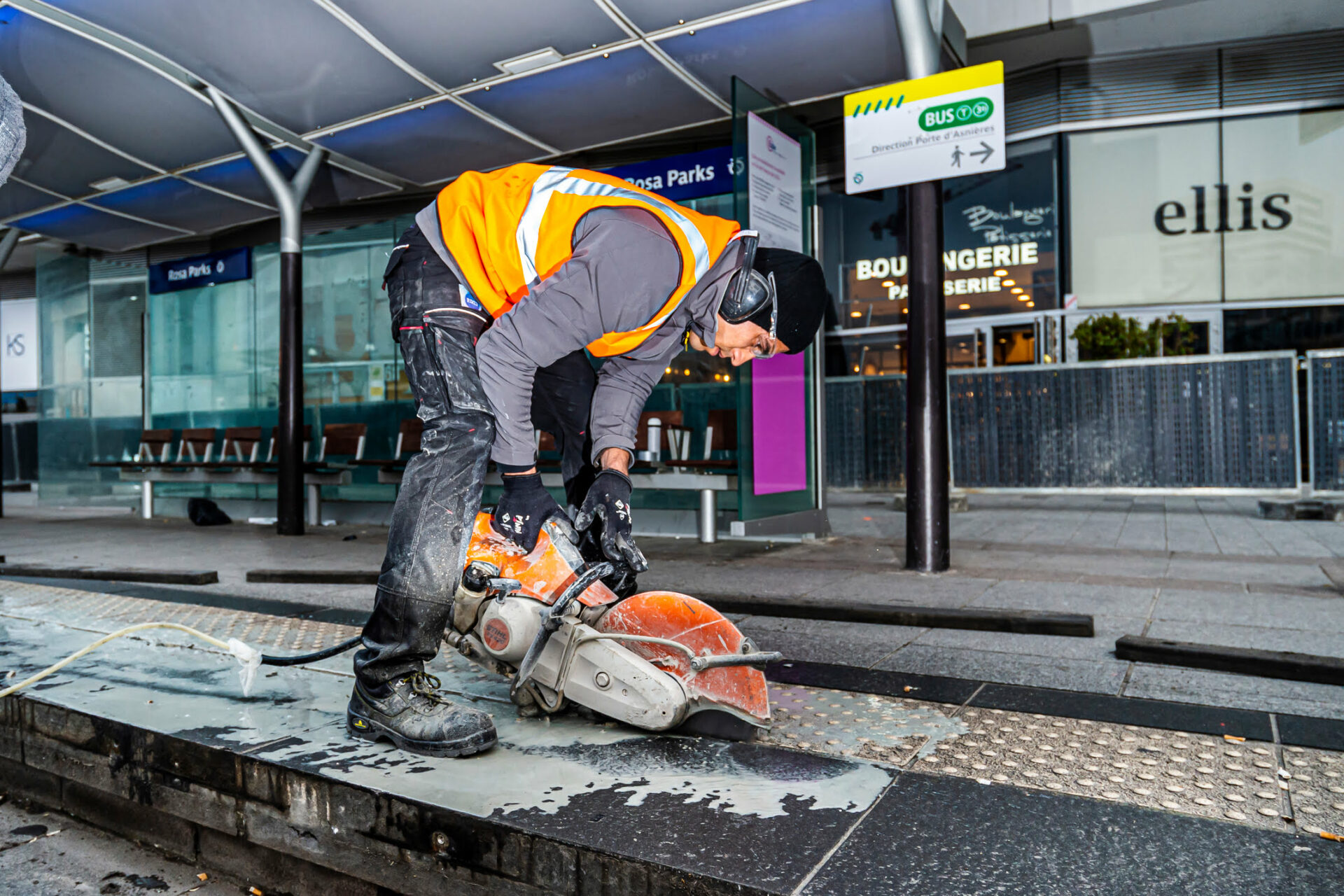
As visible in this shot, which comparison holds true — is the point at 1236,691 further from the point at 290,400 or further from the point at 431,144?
the point at 290,400

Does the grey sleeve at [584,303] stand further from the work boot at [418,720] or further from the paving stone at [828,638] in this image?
the paving stone at [828,638]

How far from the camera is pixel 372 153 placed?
912 centimetres

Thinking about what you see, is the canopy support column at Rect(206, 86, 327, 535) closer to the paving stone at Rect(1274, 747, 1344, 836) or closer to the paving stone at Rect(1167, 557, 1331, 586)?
the paving stone at Rect(1167, 557, 1331, 586)

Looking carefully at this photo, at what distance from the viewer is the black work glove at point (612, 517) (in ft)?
7.84

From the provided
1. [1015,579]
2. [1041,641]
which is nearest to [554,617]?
[1041,641]

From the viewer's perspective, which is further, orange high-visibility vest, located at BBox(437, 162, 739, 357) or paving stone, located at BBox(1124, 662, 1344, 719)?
paving stone, located at BBox(1124, 662, 1344, 719)

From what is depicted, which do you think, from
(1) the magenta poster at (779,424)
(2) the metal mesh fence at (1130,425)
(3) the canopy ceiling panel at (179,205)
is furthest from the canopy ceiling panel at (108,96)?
(2) the metal mesh fence at (1130,425)

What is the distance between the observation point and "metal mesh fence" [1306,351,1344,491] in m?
10.1

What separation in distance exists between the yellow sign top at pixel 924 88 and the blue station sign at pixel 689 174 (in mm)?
2894

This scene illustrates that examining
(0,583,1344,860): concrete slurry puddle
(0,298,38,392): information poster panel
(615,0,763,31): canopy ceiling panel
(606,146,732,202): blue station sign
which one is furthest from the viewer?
(0,298,38,392): information poster panel

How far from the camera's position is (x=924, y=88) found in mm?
5414

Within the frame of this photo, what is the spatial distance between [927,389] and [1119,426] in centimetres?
716

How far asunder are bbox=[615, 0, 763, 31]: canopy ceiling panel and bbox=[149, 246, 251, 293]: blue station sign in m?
7.28

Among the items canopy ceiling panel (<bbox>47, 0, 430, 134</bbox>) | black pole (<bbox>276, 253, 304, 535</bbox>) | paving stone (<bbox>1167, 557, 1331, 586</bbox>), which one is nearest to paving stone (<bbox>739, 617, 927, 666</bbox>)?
paving stone (<bbox>1167, 557, 1331, 586</bbox>)
